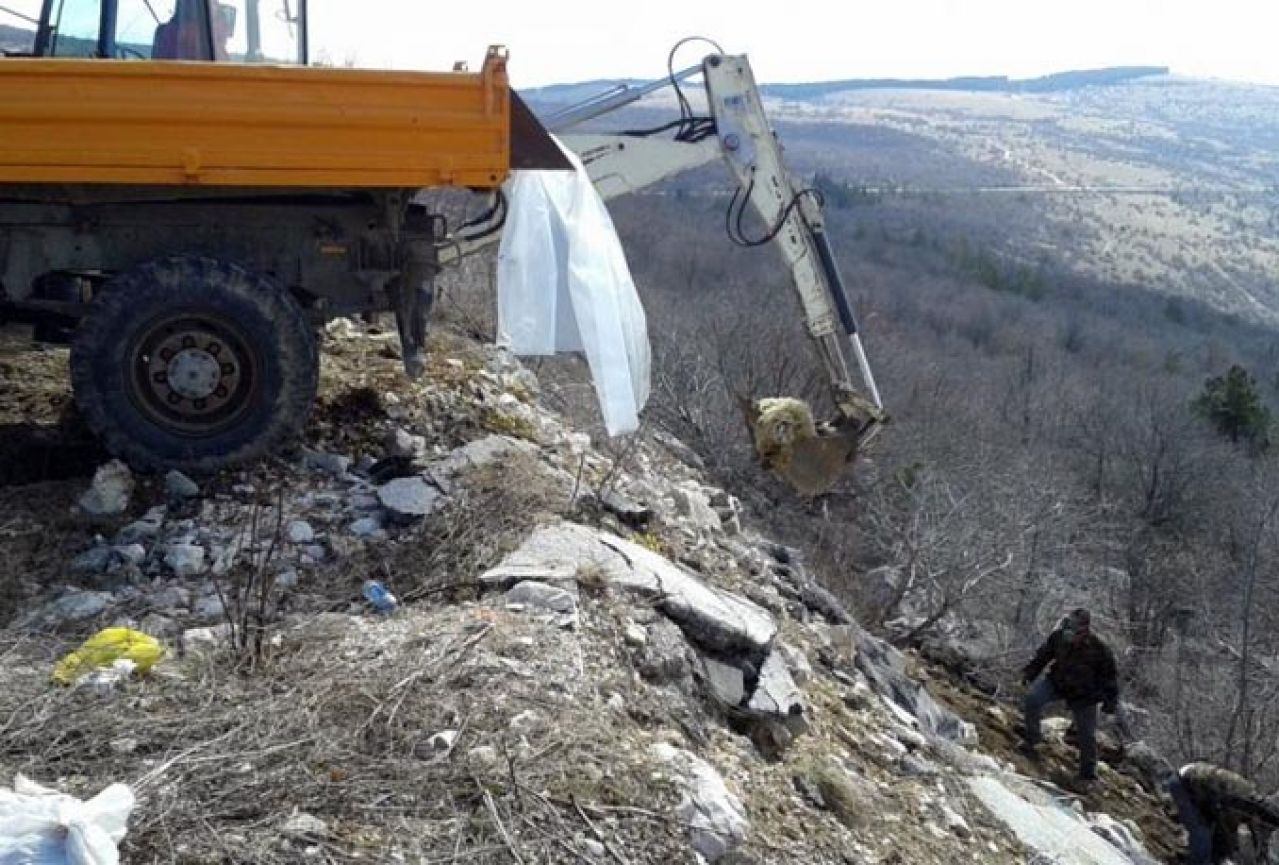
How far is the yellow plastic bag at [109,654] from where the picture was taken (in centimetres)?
397

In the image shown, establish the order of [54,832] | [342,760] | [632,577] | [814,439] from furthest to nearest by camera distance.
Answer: [814,439] → [632,577] → [342,760] → [54,832]

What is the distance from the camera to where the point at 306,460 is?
19.2 ft

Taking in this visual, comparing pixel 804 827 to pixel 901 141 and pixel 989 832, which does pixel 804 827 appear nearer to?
pixel 989 832

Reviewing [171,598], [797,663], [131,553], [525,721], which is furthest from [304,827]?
[797,663]

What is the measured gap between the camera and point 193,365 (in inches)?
217

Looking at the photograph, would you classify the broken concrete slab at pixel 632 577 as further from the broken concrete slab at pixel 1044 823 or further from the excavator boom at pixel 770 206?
the excavator boom at pixel 770 206

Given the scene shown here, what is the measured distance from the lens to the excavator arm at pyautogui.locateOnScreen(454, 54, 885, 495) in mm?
6875

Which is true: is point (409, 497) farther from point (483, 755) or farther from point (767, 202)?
point (767, 202)

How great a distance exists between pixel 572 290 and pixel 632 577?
1.32 m

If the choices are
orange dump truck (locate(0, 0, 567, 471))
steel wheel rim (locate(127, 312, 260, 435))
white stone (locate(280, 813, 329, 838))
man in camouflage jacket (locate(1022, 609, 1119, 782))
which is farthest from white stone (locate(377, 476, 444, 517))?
man in camouflage jacket (locate(1022, 609, 1119, 782))

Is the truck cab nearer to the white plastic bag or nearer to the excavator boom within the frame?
the excavator boom

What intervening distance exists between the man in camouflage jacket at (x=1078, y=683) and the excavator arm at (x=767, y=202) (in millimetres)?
2658

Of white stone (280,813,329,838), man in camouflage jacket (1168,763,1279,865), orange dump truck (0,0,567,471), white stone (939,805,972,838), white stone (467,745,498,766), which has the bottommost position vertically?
man in camouflage jacket (1168,763,1279,865)

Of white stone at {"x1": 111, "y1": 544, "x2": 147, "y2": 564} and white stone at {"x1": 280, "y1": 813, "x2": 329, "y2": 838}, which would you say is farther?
white stone at {"x1": 111, "y1": 544, "x2": 147, "y2": 564}
